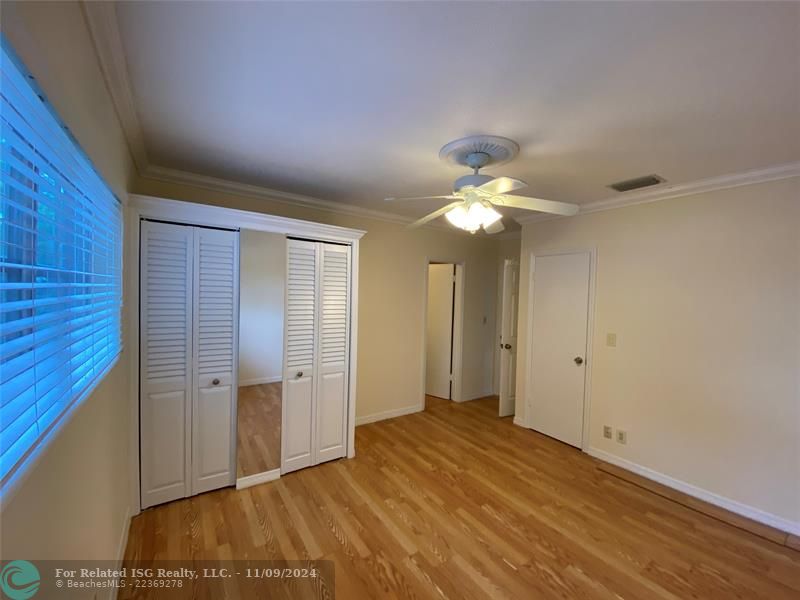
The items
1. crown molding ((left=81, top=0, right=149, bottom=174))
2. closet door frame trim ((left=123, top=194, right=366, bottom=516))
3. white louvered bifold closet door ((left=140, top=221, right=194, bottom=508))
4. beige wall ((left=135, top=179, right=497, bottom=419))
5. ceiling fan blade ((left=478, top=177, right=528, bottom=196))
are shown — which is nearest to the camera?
crown molding ((left=81, top=0, right=149, bottom=174))

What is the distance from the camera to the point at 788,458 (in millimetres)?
2223

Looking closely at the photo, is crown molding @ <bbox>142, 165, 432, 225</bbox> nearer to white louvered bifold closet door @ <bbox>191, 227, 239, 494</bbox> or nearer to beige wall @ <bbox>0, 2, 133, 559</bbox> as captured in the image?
white louvered bifold closet door @ <bbox>191, 227, 239, 494</bbox>

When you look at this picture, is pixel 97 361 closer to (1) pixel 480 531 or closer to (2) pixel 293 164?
(2) pixel 293 164

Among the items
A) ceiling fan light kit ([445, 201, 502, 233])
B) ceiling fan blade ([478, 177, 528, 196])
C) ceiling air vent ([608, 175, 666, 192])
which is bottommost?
ceiling fan light kit ([445, 201, 502, 233])

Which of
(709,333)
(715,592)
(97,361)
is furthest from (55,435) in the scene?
(709,333)

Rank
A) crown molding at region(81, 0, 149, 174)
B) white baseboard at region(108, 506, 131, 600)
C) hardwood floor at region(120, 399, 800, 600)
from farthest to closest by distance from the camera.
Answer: hardwood floor at region(120, 399, 800, 600) < white baseboard at region(108, 506, 131, 600) < crown molding at region(81, 0, 149, 174)

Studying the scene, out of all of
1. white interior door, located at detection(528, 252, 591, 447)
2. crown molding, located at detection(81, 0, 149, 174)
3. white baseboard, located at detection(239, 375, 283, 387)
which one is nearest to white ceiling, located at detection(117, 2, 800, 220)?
crown molding, located at detection(81, 0, 149, 174)

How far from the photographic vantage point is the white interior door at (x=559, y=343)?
3318mm

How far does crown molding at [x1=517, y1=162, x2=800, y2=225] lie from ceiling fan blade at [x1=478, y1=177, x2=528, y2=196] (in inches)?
68.8

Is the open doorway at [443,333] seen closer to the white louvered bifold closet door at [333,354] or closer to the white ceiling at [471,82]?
the white louvered bifold closet door at [333,354]

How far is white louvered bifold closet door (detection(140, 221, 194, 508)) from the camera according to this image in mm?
2160

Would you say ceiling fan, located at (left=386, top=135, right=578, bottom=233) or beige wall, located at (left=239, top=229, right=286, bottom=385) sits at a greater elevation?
ceiling fan, located at (left=386, top=135, right=578, bottom=233)

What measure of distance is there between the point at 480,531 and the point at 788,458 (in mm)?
2098

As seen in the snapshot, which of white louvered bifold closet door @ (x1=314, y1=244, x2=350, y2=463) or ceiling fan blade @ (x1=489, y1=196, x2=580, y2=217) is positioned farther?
white louvered bifold closet door @ (x1=314, y1=244, x2=350, y2=463)
